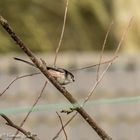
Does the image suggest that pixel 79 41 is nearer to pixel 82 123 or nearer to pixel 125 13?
pixel 125 13

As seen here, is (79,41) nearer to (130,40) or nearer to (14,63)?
(130,40)

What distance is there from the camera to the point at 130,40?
12.1 meters

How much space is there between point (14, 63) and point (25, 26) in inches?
140

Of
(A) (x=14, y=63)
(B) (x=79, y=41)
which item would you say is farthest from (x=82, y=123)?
(B) (x=79, y=41)

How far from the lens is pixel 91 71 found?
8594mm

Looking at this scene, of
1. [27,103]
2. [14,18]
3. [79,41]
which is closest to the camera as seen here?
[27,103]

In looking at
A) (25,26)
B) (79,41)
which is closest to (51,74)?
(25,26)

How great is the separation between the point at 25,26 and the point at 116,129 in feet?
13.0

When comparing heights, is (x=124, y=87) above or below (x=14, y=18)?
below

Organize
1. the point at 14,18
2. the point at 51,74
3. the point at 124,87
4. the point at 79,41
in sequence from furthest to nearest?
the point at 79,41, the point at 14,18, the point at 124,87, the point at 51,74

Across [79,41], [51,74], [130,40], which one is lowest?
[51,74]

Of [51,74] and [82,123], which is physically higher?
[82,123]

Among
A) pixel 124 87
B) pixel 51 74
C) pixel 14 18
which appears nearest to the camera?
pixel 51 74

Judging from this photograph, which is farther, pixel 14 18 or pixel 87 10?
pixel 87 10
